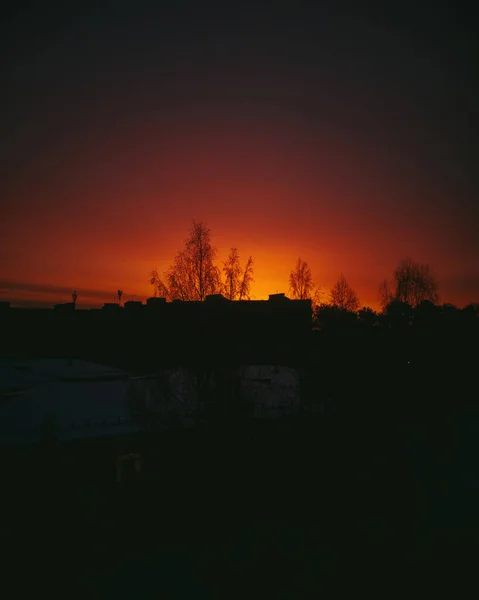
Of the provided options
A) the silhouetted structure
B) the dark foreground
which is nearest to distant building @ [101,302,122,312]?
the silhouetted structure

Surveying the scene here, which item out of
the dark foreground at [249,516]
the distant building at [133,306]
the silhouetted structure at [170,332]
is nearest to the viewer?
the dark foreground at [249,516]

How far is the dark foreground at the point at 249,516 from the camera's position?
41.7 ft

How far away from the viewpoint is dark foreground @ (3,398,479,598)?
12711 millimetres

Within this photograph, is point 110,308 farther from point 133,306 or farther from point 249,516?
point 249,516

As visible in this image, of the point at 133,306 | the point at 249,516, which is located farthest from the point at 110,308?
the point at 249,516

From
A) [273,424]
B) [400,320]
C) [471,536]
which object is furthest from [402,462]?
[400,320]

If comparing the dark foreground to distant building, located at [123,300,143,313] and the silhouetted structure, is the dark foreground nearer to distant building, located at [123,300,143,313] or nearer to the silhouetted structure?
the silhouetted structure

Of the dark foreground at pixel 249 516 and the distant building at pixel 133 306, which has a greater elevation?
the distant building at pixel 133 306

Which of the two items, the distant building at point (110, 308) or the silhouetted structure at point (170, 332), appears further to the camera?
the distant building at point (110, 308)

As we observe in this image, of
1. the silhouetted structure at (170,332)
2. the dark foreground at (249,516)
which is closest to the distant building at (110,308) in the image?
the silhouetted structure at (170,332)

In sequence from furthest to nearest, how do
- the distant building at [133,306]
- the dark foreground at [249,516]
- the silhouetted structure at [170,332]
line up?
the distant building at [133,306] < the silhouetted structure at [170,332] < the dark foreground at [249,516]

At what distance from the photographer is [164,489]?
712 inches

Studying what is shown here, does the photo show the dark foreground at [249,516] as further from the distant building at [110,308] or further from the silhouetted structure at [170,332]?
the distant building at [110,308]

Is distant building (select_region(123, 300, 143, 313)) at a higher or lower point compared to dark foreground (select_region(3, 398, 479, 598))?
higher
